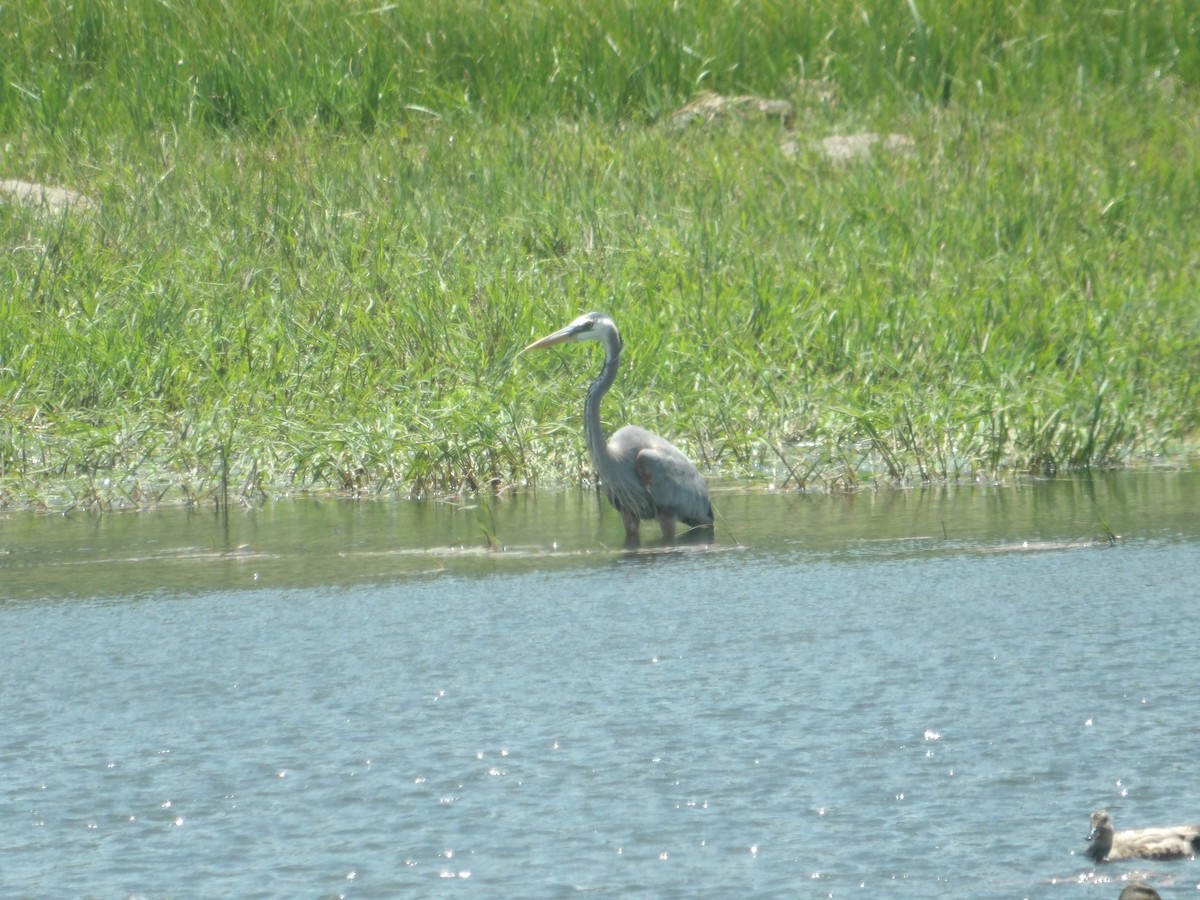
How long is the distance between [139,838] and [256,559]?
10.1ft

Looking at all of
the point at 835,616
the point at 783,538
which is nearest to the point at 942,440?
the point at 783,538

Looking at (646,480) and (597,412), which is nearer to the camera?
(646,480)

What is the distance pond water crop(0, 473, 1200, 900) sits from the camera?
3.84 m

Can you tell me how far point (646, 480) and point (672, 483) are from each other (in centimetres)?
10

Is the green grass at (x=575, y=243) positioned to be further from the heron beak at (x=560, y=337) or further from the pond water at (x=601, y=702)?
the pond water at (x=601, y=702)

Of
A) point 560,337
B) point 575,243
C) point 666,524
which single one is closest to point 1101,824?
point 666,524

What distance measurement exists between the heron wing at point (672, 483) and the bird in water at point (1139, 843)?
3957 millimetres

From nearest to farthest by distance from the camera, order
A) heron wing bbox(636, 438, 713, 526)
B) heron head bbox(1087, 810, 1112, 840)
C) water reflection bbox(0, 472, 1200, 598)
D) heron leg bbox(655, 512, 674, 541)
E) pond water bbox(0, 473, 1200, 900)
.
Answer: heron head bbox(1087, 810, 1112, 840)
pond water bbox(0, 473, 1200, 900)
water reflection bbox(0, 472, 1200, 598)
heron wing bbox(636, 438, 713, 526)
heron leg bbox(655, 512, 674, 541)

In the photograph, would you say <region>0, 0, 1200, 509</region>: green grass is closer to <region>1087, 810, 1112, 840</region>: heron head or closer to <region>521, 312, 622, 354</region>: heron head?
<region>521, 312, 622, 354</region>: heron head

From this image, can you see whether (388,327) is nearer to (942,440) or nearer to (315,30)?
(942,440)

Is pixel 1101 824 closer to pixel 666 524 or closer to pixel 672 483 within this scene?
pixel 672 483

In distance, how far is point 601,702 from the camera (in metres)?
4.98

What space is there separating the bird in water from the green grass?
475cm

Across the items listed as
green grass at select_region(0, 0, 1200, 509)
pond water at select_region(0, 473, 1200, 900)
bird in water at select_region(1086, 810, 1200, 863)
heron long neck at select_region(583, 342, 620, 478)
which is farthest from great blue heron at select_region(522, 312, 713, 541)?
bird in water at select_region(1086, 810, 1200, 863)
